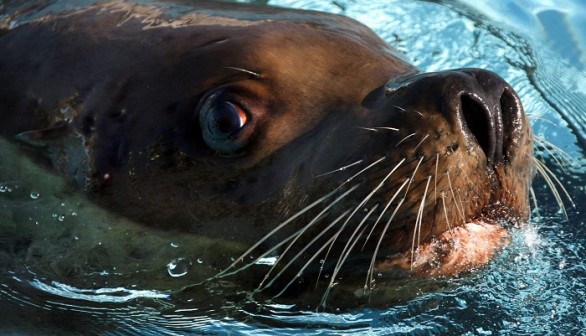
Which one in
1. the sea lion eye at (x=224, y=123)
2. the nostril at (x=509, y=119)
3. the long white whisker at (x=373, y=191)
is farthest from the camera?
the sea lion eye at (x=224, y=123)

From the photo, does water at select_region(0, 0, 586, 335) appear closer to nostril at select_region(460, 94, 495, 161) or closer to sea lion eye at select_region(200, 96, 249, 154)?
sea lion eye at select_region(200, 96, 249, 154)

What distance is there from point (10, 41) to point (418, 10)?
3.94 m

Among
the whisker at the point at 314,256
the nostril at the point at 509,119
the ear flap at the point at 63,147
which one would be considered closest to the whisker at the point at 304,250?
the whisker at the point at 314,256

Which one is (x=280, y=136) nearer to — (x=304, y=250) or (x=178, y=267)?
(x=304, y=250)

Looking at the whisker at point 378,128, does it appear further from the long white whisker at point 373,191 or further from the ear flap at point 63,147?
the ear flap at point 63,147

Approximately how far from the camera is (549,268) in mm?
4316

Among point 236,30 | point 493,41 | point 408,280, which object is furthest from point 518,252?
point 493,41

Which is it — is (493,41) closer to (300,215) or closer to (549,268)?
(549,268)

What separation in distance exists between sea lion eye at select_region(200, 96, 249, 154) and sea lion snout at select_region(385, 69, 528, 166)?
52 centimetres

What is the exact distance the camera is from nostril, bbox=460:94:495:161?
329 cm

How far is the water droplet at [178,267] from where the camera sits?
375 centimetres

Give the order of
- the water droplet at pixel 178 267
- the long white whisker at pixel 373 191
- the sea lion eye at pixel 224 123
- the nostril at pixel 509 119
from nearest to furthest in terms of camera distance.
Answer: the long white whisker at pixel 373 191 → the nostril at pixel 509 119 → the sea lion eye at pixel 224 123 → the water droplet at pixel 178 267

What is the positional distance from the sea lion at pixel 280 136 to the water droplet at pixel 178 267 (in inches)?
5.4

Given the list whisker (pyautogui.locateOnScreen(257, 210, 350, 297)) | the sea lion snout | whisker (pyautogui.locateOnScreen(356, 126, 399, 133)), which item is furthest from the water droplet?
the sea lion snout
